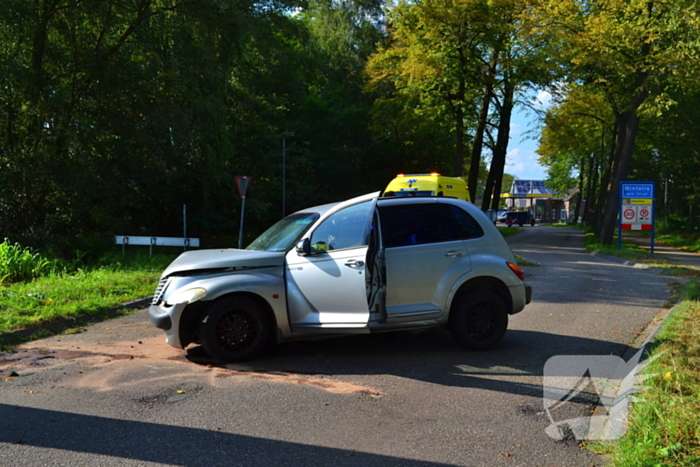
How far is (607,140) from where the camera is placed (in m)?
44.5

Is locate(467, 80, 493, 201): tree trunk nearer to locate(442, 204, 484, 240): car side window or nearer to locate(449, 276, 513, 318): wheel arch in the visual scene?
locate(442, 204, 484, 240): car side window

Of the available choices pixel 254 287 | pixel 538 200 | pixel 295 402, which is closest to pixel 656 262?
pixel 254 287

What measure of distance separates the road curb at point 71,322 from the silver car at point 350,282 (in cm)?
241

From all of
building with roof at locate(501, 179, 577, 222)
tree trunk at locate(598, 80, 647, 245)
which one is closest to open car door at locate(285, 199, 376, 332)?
tree trunk at locate(598, 80, 647, 245)

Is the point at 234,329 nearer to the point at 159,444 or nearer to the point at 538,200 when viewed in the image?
the point at 159,444

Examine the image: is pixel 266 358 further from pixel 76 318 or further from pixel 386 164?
pixel 386 164

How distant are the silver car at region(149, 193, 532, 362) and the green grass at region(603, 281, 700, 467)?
2003 millimetres

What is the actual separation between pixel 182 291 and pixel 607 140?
42.6m

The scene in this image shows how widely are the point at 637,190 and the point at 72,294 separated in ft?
73.8

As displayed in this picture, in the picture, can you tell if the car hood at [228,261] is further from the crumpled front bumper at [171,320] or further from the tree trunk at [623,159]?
the tree trunk at [623,159]

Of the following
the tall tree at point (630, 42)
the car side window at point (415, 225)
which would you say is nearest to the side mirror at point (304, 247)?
the car side window at point (415, 225)

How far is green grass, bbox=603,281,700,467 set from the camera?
4117 mm

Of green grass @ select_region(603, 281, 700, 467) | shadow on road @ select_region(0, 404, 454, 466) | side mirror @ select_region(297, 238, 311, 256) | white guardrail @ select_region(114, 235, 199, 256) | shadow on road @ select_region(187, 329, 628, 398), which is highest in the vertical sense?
side mirror @ select_region(297, 238, 311, 256)

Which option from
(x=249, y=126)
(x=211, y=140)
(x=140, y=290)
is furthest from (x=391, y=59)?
(x=140, y=290)
